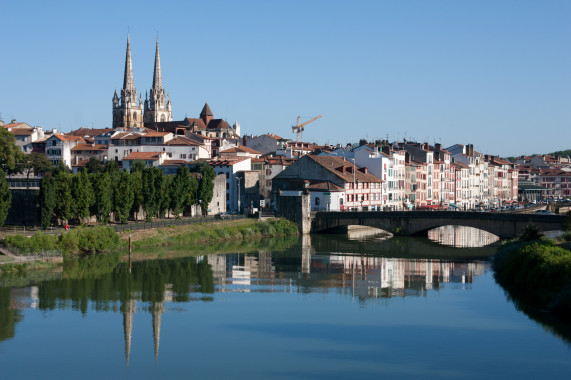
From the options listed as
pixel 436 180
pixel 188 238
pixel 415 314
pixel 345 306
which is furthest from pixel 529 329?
pixel 436 180

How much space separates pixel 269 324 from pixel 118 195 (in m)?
34.1

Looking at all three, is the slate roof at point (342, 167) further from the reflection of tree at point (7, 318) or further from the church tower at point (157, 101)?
the church tower at point (157, 101)

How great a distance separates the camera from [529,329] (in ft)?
118

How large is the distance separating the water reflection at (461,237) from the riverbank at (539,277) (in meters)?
→ 23.2

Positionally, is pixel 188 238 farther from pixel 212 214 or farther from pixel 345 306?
pixel 345 306

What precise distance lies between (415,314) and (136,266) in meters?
21.2

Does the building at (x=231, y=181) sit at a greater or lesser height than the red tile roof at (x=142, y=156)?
lesser

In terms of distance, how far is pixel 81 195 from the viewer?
6394cm

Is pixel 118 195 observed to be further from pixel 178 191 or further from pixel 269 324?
pixel 269 324

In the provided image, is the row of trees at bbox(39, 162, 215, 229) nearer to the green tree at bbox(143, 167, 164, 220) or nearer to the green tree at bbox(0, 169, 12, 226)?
the green tree at bbox(143, 167, 164, 220)

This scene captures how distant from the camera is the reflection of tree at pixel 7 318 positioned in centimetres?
3484

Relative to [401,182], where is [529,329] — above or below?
below

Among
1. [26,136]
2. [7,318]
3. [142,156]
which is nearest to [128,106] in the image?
[26,136]

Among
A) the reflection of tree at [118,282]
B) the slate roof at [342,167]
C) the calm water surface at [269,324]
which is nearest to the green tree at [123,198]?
the reflection of tree at [118,282]
